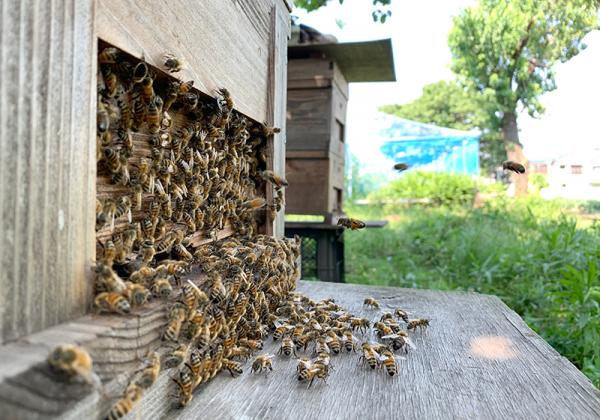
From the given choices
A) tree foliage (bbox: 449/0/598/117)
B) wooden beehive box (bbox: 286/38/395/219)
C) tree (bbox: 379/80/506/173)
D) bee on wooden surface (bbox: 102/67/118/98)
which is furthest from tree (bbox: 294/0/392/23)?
tree (bbox: 379/80/506/173)

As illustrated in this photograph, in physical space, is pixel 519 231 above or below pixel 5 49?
below

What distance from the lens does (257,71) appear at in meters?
2.70

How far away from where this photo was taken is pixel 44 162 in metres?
1.04

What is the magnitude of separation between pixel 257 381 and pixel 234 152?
123 centimetres

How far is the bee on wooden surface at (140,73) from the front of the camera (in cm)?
152

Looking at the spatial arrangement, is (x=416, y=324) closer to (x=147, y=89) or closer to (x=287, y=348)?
(x=287, y=348)

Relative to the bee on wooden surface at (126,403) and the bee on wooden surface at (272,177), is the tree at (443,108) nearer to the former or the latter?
the bee on wooden surface at (272,177)

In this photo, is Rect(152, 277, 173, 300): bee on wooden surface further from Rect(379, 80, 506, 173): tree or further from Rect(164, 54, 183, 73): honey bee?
Rect(379, 80, 506, 173): tree

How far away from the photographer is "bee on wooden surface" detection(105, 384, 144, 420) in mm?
1050

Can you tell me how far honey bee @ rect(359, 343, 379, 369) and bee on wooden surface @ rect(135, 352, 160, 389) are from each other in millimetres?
859

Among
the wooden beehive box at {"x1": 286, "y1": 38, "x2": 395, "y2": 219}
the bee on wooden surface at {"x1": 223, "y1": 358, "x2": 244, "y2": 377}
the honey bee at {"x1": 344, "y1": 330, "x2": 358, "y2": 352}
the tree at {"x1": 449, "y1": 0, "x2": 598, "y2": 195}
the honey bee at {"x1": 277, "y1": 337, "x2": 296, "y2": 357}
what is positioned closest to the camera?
the bee on wooden surface at {"x1": 223, "y1": 358, "x2": 244, "y2": 377}

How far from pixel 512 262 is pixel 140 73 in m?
6.55

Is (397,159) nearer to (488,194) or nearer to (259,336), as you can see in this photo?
(488,194)

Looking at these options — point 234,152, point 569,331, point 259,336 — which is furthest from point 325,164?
point 259,336
